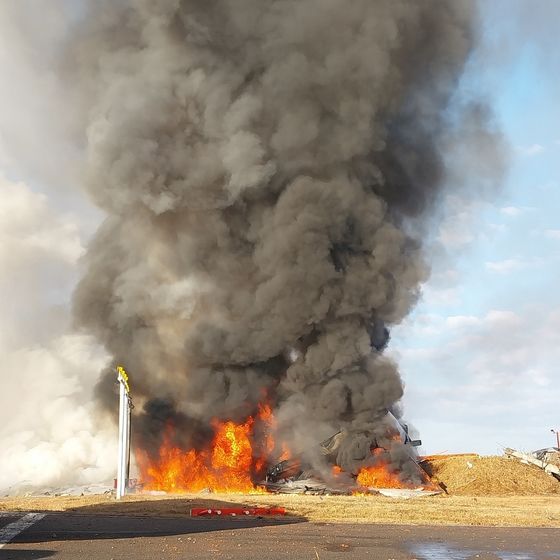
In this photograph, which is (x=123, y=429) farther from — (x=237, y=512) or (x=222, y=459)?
(x=237, y=512)

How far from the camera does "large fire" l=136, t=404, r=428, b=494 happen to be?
40.2 metres

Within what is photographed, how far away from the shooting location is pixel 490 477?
129 feet

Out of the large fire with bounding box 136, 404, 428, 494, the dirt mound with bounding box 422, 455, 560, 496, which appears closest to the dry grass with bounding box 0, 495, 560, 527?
the dirt mound with bounding box 422, 455, 560, 496

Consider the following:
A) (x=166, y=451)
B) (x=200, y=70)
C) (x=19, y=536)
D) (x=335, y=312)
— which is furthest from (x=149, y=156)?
(x=19, y=536)

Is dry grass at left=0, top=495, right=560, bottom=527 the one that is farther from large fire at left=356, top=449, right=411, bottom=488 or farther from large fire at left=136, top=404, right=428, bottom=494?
large fire at left=136, top=404, right=428, bottom=494

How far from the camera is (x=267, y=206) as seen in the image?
44469 mm

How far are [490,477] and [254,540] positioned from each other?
26.1 metres

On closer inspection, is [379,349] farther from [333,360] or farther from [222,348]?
[222,348]

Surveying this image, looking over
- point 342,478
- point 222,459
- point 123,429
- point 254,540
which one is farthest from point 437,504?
point 222,459

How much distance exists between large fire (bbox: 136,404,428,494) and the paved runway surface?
718 inches

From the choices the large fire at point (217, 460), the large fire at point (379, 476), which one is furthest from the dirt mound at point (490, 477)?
the large fire at point (217, 460)

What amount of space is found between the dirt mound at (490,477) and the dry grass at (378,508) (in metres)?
4.06

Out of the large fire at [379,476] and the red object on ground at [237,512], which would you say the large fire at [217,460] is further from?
the red object on ground at [237,512]

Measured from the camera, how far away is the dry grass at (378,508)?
22609mm
